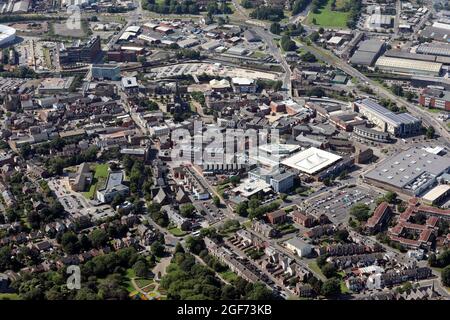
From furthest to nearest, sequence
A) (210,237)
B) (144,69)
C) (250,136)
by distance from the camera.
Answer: (144,69) → (250,136) → (210,237)

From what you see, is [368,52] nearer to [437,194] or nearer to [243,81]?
[243,81]

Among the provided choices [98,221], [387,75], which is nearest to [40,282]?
[98,221]

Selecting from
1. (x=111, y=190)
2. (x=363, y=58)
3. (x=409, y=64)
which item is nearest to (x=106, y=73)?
(x=111, y=190)

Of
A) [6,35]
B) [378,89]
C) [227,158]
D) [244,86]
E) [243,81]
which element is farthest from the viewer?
[6,35]

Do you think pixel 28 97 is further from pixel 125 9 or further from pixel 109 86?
pixel 125 9

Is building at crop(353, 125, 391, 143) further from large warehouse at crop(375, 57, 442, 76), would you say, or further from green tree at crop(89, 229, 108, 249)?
green tree at crop(89, 229, 108, 249)

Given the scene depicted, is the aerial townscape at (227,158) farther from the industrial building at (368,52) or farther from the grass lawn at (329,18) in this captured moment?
the grass lawn at (329,18)
